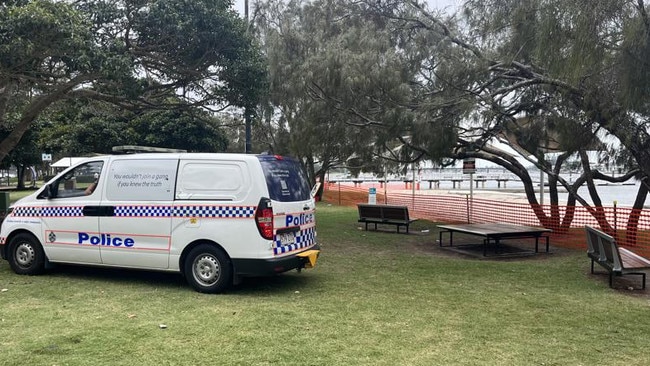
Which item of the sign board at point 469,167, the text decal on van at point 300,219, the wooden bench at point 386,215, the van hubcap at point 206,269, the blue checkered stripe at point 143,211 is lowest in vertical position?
the van hubcap at point 206,269

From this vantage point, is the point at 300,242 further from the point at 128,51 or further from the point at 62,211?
the point at 128,51

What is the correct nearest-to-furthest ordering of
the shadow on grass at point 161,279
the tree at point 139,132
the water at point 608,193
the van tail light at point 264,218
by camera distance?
the van tail light at point 264,218 → the shadow on grass at point 161,279 → the water at point 608,193 → the tree at point 139,132

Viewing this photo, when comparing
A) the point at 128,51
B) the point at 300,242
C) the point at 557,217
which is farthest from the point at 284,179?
the point at 557,217

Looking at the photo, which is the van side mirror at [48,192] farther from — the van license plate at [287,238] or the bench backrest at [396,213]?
the bench backrest at [396,213]

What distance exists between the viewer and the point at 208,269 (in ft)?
22.4

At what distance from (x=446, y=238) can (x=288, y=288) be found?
667 cm

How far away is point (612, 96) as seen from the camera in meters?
8.09

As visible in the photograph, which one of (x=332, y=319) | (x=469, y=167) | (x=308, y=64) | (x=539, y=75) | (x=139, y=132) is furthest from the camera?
(x=139, y=132)

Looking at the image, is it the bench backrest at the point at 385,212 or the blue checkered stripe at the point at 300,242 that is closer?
the blue checkered stripe at the point at 300,242

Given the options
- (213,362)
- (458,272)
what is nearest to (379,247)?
(458,272)

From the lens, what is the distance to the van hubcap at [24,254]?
25.7 ft

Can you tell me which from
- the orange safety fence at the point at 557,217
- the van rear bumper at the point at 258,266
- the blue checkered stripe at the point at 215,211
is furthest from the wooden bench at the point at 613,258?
the blue checkered stripe at the point at 215,211

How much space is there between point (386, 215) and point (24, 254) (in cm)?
869

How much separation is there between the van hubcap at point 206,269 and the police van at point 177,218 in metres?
0.01
